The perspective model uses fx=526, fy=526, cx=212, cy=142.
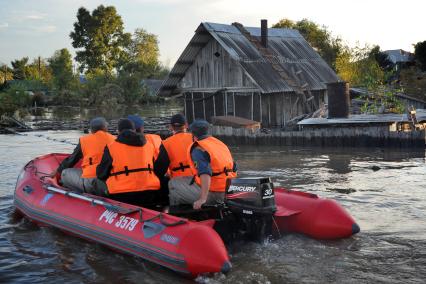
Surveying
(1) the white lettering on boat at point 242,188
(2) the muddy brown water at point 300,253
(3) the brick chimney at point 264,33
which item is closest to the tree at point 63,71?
(3) the brick chimney at point 264,33

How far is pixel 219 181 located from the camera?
25.0 ft

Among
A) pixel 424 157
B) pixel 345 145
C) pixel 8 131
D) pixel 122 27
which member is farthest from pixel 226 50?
pixel 122 27

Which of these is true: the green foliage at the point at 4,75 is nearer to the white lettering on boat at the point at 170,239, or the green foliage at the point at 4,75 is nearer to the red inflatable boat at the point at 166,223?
the red inflatable boat at the point at 166,223

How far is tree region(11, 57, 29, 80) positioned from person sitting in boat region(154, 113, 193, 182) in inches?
3020

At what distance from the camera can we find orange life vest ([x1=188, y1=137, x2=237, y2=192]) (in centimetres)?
739

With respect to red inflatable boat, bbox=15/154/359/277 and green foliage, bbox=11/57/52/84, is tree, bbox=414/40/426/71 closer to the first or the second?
red inflatable boat, bbox=15/154/359/277

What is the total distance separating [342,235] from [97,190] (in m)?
4.09

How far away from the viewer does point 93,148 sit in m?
9.00

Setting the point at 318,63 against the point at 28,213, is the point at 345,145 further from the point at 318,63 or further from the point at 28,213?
the point at 28,213

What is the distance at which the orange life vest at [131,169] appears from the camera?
7.95 metres

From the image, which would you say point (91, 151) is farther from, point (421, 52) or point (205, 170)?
point (421, 52)

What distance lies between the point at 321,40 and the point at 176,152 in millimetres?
50115

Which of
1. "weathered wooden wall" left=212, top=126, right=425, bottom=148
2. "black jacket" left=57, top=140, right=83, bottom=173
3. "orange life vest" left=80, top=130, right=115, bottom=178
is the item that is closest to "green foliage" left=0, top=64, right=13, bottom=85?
"weathered wooden wall" left=212, top=126, right=425, bottom=148

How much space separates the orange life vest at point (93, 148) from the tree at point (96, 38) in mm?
69428
